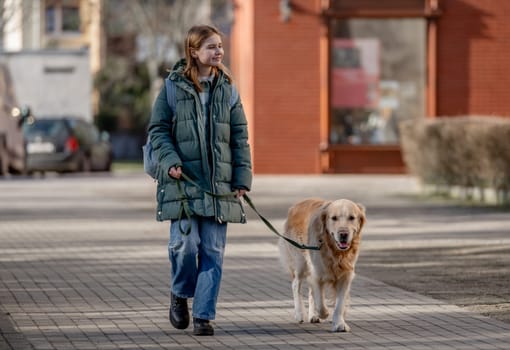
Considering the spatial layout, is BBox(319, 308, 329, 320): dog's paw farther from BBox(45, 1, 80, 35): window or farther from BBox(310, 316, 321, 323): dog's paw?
BBox(45, 1, 80, 35): window

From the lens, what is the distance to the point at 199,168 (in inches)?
385

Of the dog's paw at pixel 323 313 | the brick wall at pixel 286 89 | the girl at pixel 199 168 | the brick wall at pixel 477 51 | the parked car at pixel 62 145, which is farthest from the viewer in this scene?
the parked car at pixel 62 145

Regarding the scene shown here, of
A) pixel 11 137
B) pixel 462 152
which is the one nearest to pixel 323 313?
pixel 462 152

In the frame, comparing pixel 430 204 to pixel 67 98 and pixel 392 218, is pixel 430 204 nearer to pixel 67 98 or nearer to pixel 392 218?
pixel 392 218

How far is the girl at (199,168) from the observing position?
31.9ft

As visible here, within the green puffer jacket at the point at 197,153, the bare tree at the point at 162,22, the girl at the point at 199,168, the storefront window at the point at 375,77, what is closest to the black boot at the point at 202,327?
the girl at the point at 199,168

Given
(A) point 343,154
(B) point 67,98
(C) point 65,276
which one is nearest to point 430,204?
(A) point 343,154

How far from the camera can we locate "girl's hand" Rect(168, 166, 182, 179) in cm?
962

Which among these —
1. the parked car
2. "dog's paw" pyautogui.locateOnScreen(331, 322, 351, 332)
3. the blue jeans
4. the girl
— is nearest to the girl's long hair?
the girl

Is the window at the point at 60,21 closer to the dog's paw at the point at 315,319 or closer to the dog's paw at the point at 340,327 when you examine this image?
the dog's paw at the point at 315,319

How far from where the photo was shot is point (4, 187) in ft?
103

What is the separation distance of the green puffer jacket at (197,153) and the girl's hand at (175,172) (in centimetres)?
3

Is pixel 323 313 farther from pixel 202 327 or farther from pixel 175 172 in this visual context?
pixel 175 172

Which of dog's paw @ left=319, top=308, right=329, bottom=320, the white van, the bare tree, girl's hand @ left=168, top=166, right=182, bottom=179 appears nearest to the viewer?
girl's hand @ left=168, top=166, right=182, bottom=179
